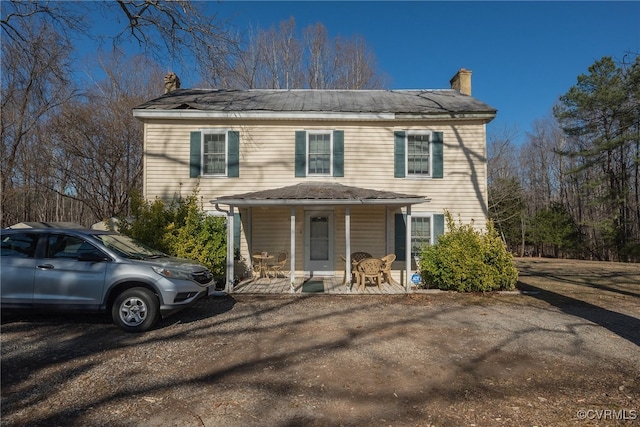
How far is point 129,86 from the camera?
23625mm

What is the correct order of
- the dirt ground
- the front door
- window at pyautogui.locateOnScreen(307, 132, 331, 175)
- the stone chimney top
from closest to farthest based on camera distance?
1. the dirt ground
2. window at pyautogui.locateOnScreen(307, 132, 331, 175)
3. the front door
4. the stone chimney top

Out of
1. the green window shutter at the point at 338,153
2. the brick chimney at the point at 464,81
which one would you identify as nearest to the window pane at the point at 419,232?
the green window shutter at the point at 338,153

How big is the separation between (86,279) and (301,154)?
7.25 meters

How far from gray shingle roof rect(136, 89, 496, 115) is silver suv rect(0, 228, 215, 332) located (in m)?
6.57

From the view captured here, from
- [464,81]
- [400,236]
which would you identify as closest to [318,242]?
[400,236]

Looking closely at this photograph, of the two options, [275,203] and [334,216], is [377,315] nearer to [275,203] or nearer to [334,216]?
[275,203]

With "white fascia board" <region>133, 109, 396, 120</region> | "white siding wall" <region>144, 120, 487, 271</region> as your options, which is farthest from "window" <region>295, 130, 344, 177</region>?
"white fascia board" <region>133, 109, 396, 120</region>

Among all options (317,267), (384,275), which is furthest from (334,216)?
(384,275)

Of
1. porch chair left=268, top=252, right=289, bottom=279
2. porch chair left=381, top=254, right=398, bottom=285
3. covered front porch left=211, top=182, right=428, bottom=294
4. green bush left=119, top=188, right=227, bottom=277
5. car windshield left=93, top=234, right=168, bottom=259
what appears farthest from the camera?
covered front porch left=211, top=182, right=428, bottom=294

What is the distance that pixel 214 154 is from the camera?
1120 centimetres

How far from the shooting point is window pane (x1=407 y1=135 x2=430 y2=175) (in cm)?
1134

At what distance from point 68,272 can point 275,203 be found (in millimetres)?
4654

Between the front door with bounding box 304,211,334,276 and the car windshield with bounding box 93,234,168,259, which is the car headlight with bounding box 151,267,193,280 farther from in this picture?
the front door with bounding box 304,211,334,276

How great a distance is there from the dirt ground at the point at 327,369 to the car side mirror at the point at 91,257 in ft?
3.88
